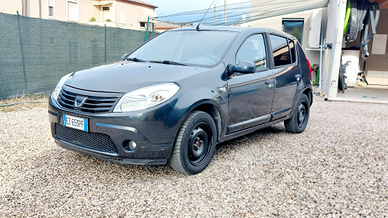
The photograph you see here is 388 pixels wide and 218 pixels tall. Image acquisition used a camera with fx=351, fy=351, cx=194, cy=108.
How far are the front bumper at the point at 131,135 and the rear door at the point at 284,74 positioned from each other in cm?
213

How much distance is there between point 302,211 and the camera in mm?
2980

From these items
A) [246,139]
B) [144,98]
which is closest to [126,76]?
[144,98]

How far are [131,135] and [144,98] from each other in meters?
0.36

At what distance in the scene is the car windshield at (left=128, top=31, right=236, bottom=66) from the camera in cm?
417

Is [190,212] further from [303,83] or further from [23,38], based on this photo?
[23,38]

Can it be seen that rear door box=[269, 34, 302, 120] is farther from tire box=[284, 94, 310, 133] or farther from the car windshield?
the car windshield

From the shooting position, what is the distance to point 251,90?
436 centimetres

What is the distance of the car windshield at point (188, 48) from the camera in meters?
4.17

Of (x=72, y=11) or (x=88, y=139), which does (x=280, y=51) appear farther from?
(x=72, y=11)

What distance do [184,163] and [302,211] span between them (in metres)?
1.19

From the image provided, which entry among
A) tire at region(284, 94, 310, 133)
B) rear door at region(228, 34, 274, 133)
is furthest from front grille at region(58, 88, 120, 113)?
tire at region(284, 94, 310, 133)

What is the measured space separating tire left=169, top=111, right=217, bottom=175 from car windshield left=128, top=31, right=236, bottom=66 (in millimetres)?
756

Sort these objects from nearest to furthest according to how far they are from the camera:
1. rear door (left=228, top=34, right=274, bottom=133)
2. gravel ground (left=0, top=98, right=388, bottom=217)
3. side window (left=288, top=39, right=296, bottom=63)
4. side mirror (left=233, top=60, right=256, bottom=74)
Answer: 1. gravel ground (left=0, top=98, right=388, bottom=217)
2. side mirror (left=233, top=60, right=256, bottom=74)
3. rear door (left=228, top=34, right=274, bottom=133)
4. side window (left=288, top=39, right=296, bottom=63)

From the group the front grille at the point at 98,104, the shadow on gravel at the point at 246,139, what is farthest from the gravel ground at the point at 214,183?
the front grille at the point at 98,104
